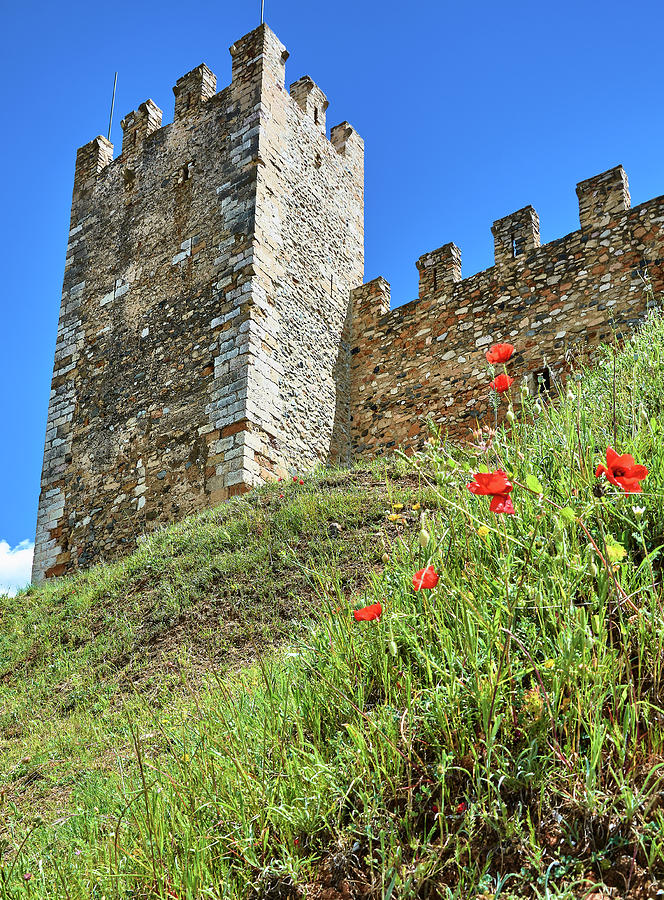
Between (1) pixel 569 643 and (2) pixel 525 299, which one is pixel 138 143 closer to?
(2) pixel 525 299

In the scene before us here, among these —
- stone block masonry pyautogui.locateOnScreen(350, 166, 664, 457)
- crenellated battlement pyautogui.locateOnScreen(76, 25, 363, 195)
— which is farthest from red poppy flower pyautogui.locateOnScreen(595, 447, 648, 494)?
crenellated battlement pyautogui.locateOnScreen(76, 25, 363, 195)

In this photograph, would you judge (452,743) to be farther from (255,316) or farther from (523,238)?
(523,238)

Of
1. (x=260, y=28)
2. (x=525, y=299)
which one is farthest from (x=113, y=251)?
(x=525, y=299)

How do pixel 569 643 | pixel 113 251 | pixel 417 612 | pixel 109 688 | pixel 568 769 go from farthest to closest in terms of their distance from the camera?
pixel 113 251 < pixel 109 688 < pixel 417 612 < pixel 569 643 < pixel 568 769

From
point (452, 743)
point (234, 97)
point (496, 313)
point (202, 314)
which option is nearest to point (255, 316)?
point (202, 314)

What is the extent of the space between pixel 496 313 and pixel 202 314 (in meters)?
3.73

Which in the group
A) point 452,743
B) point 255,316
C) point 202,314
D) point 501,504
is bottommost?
point 452,743

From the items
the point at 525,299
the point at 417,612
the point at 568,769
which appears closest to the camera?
the point at 568,769

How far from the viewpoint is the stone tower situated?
29.4 ft

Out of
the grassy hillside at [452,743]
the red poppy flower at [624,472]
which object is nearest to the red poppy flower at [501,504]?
the grassy hillside at [452,743]

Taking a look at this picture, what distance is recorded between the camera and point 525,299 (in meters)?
9.26

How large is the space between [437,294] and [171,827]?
8714mm

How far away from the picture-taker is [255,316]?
356 inches

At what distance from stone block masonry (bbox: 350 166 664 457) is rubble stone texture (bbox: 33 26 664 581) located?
23mm
